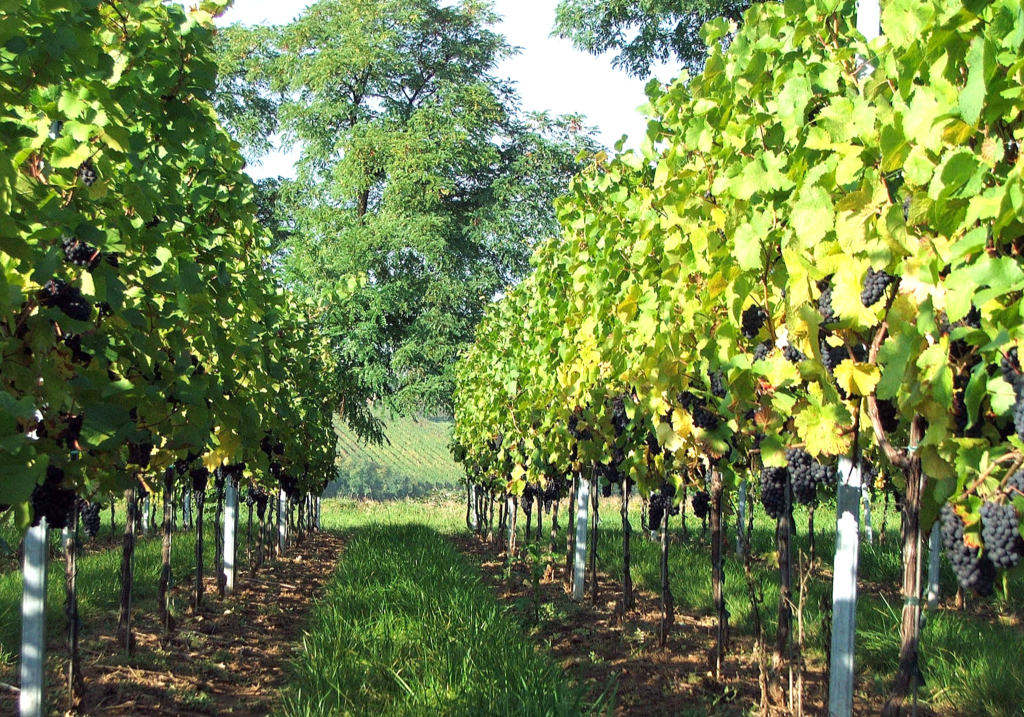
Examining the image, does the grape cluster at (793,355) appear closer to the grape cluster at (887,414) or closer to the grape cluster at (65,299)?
the grape cluster at (887,414)

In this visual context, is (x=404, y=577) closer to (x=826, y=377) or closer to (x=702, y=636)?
(x=702, y=636)

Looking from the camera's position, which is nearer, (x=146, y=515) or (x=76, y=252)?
(x=76, y=252)

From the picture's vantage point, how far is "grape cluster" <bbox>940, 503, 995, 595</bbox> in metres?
2.29

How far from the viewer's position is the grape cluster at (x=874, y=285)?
2424 millimetres

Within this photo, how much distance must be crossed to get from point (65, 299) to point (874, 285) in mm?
2633

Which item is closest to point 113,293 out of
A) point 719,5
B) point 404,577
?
point 404,577

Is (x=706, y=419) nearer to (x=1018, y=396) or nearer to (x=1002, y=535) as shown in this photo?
(x=1002, y=535)

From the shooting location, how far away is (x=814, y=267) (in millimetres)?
2672

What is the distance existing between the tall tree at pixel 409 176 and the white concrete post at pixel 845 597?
17.6m

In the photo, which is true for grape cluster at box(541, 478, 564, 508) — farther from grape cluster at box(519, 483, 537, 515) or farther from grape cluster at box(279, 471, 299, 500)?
grape cluster at box(279, 471, 299, 500)

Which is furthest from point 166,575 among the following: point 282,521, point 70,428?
point 282,521

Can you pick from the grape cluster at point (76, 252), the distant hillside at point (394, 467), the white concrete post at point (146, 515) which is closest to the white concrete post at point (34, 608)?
the grape cluster at point (76, 252)

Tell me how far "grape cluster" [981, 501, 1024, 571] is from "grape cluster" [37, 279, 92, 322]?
2864 millimetres

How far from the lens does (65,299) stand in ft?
9.93
